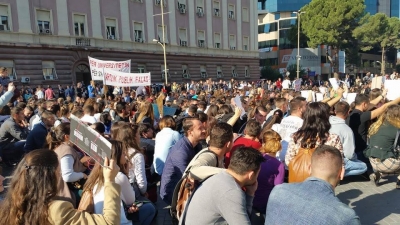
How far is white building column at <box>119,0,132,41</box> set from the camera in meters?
27.0

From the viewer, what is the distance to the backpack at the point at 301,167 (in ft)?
12.8

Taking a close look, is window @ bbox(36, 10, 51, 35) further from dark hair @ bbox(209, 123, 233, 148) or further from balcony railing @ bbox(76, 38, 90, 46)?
dark hair @ bbox(209, 123, 233, 148)

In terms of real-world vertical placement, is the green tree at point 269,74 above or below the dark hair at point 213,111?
above

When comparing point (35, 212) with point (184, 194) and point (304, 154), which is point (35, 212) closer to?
point (184, 194)

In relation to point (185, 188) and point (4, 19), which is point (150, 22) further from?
point (185, 188)

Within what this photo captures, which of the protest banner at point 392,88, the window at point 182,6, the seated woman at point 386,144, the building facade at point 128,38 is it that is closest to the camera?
the seated woman at point 386,144

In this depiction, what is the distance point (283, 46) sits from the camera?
56.6 m

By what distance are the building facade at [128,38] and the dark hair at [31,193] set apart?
70.0 ft

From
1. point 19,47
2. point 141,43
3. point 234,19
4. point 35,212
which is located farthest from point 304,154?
point 234,19

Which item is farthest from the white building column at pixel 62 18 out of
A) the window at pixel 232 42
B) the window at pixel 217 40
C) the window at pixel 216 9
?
the window at pixel 232 42

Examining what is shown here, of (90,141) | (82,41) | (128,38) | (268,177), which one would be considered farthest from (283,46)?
(90,141)

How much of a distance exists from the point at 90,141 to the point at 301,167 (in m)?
2.57

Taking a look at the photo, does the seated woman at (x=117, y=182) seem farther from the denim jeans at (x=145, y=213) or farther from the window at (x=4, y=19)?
the window at (x=4, y=19)

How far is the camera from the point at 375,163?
5.81m
